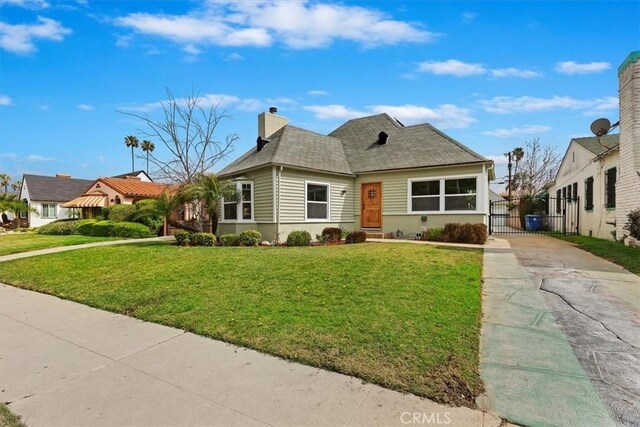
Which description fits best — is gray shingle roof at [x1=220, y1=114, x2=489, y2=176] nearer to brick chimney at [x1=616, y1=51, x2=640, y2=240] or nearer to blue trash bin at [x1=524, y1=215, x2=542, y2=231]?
brick chimney at [x1=616, y1=51, x2=640, y2=240]

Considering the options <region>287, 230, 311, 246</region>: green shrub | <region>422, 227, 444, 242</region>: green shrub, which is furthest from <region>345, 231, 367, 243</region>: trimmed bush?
<region>422, 227, 444, 242</region>: green shrub

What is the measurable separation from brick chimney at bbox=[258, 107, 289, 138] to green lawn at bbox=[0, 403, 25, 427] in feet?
48.0

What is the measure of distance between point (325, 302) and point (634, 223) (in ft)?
33.5

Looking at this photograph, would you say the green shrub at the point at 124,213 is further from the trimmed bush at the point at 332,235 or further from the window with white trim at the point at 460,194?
the window with white trim at the point at 460,194

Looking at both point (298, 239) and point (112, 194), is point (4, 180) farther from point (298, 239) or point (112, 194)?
point (298, 239)

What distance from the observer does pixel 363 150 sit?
16.7 meters

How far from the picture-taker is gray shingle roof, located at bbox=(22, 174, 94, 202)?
34.9 metres

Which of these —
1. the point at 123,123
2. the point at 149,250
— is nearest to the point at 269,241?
the point at 149,250

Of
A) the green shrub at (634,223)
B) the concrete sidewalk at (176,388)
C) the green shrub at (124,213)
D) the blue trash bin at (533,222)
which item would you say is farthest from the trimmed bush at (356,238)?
the blue trash bin at (533,222)

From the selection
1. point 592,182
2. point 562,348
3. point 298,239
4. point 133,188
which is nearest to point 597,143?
point 592,182

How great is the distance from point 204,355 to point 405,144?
14078 mm

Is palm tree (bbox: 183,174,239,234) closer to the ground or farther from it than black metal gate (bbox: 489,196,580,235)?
farther from it

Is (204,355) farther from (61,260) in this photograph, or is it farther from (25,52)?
(25,52)

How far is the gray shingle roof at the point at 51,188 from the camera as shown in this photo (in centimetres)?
3494
